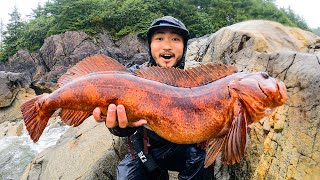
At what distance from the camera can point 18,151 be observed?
11.2m

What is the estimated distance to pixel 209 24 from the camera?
2609cm

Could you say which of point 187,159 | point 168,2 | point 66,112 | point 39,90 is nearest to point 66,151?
point 187,159

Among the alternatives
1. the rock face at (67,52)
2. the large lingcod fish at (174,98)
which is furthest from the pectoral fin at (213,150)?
the rock face at (67,52)

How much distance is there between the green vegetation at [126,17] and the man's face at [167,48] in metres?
21.3

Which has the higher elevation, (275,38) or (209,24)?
(275,38)

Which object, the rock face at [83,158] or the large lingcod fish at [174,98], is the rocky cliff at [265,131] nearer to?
the rock face at [83,158]

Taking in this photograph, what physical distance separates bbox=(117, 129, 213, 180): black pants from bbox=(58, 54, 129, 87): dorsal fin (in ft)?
4.70

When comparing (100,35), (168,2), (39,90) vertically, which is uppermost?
(168,2)

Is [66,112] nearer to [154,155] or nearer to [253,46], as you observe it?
[154,155]

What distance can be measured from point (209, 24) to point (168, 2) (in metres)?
4.76

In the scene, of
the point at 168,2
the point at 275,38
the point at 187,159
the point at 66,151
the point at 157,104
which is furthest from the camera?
the point at 168,2

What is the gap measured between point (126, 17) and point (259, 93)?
25.9 metres

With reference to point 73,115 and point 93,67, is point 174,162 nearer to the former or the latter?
point 73,115

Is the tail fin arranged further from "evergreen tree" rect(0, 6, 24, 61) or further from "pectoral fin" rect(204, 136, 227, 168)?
"evergreen tree" rect(0, 6, 24, 61)
